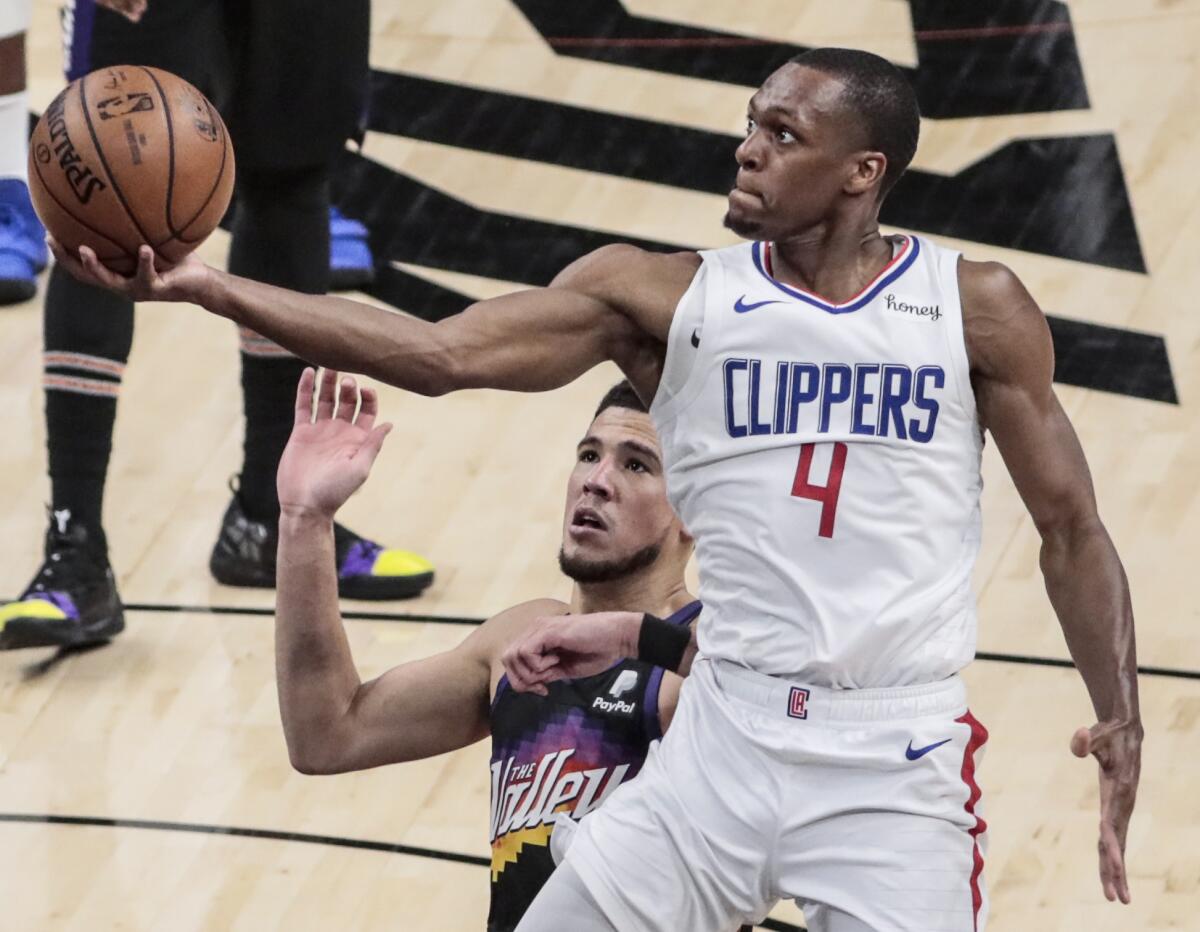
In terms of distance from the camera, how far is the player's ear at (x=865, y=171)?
374cm

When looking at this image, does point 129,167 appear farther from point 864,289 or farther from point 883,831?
point 883,831

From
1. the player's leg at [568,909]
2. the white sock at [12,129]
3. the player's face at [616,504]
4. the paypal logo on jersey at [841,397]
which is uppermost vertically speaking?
the white sock at [12,129]

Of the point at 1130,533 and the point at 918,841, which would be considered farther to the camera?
the point at 1130,533

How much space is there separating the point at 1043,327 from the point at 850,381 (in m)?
0.33

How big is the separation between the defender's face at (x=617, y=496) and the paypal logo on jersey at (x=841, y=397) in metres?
0.68

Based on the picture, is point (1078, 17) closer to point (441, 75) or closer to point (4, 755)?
point (441, 75)

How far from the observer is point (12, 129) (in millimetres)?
6758

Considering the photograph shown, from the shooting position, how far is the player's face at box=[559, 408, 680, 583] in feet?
14.0

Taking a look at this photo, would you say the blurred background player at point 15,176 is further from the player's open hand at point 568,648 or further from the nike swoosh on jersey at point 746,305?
the nike swoosh on jersey at point 746,305

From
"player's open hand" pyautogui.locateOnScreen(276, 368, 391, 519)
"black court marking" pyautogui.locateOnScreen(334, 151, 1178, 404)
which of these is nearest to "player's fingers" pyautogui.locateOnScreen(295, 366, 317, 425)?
"player's open hand" pyautogui.locateOnScreen(276, 368, 391, 519)

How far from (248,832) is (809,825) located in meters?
2.07

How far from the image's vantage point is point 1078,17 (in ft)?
27.6

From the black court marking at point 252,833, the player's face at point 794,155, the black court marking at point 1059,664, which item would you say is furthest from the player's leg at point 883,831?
the black court marking at point 1059,664

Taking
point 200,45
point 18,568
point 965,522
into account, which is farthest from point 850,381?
point 18,568
